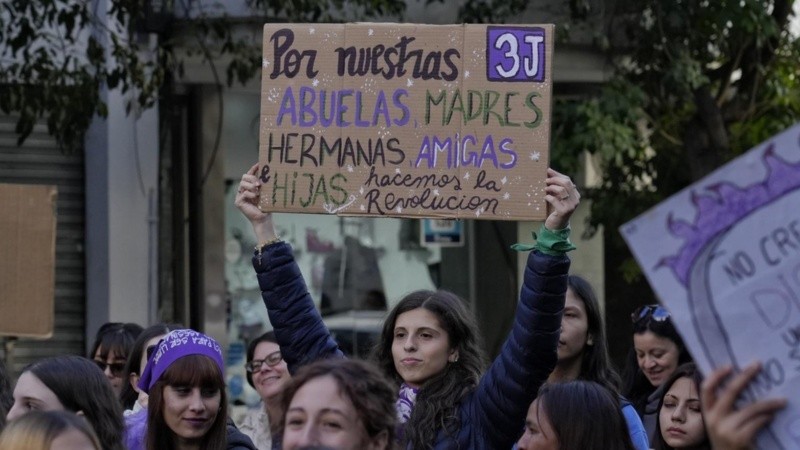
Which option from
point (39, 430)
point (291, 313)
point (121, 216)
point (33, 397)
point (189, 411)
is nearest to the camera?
point (39, 430)

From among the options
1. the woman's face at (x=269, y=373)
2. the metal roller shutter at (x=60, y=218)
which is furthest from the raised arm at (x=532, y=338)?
the metal roller shutter at (x=60, y=218)

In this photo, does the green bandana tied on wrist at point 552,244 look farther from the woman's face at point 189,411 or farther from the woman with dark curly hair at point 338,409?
the woman's face at point 189,411

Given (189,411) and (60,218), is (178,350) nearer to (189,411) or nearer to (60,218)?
(189,411)

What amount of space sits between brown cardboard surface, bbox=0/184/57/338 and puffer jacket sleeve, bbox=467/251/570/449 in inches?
118

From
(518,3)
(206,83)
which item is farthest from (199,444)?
(206,83)

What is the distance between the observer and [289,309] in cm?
505

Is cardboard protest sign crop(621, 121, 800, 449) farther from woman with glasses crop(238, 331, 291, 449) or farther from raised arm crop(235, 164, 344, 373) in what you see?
woman with glasses crop(238, 331, 291, 449)

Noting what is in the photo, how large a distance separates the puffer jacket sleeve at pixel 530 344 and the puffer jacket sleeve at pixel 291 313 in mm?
639

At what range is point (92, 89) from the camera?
9844 mm

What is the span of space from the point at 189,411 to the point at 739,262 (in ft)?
8.67

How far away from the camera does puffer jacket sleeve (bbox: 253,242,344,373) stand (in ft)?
16.6

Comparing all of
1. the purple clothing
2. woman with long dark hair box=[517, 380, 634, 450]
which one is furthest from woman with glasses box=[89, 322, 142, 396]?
woman with long dark hair box=[517, 380, 634, 450]

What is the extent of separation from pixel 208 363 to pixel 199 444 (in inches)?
10.1

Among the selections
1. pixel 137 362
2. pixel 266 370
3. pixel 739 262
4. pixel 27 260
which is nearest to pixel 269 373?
pixel 266 370
